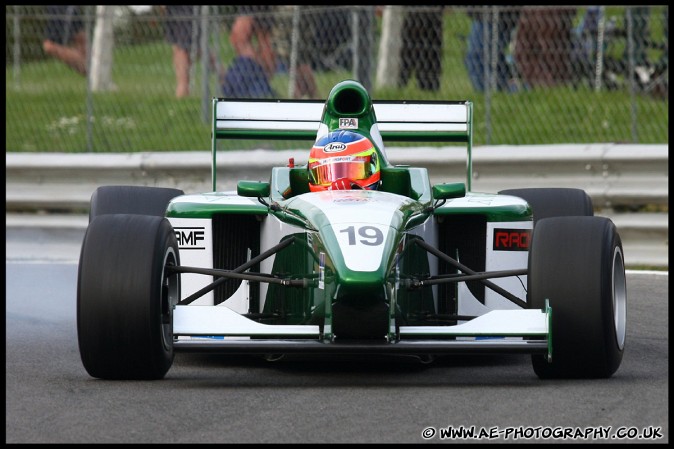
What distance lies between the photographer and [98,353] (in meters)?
6.24

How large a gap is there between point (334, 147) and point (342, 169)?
152mm

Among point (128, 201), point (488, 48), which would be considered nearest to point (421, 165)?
point (488, 48)

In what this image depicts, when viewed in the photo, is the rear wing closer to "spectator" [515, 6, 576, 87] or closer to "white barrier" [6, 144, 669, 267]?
"white barrier" [6, 144, 669, 267]

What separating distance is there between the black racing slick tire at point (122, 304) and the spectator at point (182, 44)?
682 centimetres

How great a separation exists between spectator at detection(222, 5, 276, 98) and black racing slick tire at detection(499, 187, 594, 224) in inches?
179

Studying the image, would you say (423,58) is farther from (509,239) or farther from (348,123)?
(509,239)

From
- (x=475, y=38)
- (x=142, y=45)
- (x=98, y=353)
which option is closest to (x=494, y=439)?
(x=98, y=353)

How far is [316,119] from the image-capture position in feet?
29.9

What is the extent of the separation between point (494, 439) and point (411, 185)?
9.75 feet

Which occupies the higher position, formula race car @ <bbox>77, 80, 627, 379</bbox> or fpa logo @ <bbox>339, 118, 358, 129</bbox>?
fpa logo @ <bbox>339, 118, 358, 129</bbox>

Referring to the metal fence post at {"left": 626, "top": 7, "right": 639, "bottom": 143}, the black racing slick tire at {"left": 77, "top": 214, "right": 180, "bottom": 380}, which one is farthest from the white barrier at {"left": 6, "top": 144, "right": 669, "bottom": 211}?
the black racing slick tire at {"left": 77, "top": 214, "right": 180, "bottom": 380}

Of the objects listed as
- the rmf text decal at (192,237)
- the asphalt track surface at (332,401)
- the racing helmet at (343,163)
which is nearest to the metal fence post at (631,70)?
the asphalt track surface at (332,401)

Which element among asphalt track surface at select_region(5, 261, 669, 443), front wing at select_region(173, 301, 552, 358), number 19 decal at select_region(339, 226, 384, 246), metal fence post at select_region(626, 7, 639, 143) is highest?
metal fence post at select_region(626, 7, 639, 143)

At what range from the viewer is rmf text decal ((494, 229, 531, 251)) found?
7.56m
